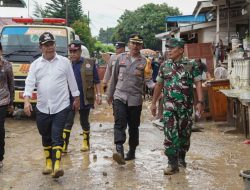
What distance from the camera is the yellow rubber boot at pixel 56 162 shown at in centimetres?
589

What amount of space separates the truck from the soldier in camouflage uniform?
5.85 metres

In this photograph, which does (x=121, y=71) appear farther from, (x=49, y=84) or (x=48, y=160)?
(x=48, y=160)

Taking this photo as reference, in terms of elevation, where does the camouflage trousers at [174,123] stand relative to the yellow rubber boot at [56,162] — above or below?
above

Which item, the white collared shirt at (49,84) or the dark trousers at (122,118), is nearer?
the white collared shirt at (49,84)

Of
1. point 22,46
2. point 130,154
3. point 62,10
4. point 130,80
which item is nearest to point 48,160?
point 130,154

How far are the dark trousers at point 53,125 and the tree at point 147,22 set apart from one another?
5361 centimetres

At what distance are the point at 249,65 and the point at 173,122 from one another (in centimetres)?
436

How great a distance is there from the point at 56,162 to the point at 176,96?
1789mm

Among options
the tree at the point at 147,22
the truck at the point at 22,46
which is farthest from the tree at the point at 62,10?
the truck at the point at 22,46

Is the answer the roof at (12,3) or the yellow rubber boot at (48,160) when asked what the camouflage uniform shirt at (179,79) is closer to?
the yellow rubber boot at (48,160)

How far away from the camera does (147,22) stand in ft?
206

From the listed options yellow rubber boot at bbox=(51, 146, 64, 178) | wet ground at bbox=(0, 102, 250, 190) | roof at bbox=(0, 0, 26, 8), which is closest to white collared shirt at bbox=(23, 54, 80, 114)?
yellow rubber boot at bbox=(51, 146, 64, 178)

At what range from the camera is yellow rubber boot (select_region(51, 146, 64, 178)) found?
5891 millimetres

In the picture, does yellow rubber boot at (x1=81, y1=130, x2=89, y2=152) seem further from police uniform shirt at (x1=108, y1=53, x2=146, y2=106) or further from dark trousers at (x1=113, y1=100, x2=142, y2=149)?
police uniform shirt at (x1=108, y1=53, x2=146, y2=106)
